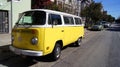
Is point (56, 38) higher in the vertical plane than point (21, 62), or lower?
higher

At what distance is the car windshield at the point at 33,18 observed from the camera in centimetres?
792

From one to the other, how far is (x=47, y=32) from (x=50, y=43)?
0.53 m

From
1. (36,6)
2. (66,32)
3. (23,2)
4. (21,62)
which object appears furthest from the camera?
(36,6)

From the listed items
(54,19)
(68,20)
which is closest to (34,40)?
(54,19)

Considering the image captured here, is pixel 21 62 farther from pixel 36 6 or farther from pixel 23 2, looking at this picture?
pixel 36 6

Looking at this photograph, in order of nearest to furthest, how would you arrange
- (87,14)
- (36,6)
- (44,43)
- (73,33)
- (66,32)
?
1. (44,43)
2. (66,32)
3. (73,33)
4. (36,6)
5. (87,14)

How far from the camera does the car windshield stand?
7917mm

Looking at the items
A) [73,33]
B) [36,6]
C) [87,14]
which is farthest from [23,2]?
[87,14]

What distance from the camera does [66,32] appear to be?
10.1 metres

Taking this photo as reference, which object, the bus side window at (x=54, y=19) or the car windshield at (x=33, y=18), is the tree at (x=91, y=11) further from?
the car windshield at (x=33, y=18)

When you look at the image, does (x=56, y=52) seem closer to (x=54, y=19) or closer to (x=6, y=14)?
(x=54, y=19)

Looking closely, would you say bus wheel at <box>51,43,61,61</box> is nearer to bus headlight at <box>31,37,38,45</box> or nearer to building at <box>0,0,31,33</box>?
bus headlight at <box>31,37,38,45</box>

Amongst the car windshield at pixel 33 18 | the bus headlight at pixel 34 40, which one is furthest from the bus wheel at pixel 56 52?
the car windshield at pixel 33 18

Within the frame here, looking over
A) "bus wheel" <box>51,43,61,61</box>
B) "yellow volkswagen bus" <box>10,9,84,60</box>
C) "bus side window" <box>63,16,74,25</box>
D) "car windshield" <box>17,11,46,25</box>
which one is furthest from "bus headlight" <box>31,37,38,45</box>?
"bus side window" <box>63,16,74,25</box>
